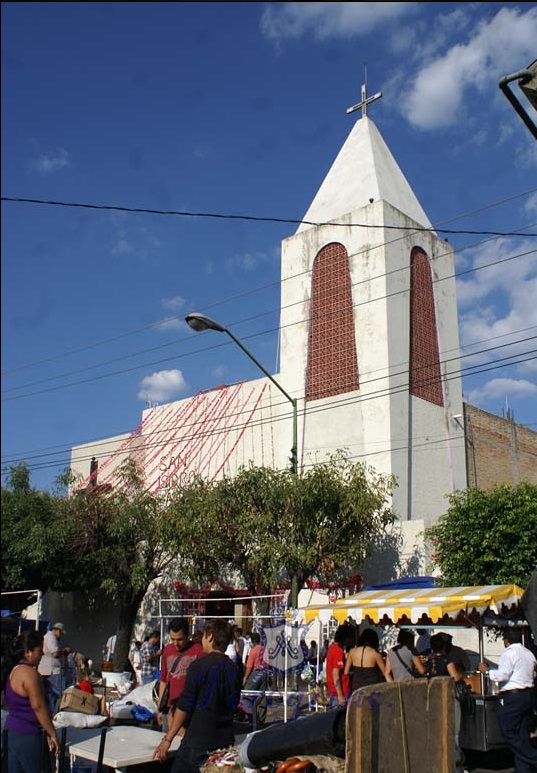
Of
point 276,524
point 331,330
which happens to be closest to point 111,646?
point 276,524

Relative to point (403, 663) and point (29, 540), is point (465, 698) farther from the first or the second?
point (29, 540)

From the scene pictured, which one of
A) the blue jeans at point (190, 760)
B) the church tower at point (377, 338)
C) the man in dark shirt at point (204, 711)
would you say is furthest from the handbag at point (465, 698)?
the church tower at point (377, 338)

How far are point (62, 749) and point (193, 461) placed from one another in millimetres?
21084

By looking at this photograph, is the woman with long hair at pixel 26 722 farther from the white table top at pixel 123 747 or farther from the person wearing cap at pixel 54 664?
the person wearing cap at pixel 54 664

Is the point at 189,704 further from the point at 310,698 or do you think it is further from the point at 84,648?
the point at 84,648

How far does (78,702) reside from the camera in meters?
10.9

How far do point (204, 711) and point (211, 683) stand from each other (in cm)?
21

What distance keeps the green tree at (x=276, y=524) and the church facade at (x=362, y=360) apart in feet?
6.40

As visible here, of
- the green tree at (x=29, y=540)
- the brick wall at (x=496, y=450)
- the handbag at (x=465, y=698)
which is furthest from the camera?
the brick wall at (x=496, y=450)

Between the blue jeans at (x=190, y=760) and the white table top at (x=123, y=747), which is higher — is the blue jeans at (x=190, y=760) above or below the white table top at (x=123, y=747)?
above

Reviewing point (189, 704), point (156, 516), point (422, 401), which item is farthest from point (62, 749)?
point (422, 401)

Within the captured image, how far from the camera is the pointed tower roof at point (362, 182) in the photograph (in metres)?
26.4

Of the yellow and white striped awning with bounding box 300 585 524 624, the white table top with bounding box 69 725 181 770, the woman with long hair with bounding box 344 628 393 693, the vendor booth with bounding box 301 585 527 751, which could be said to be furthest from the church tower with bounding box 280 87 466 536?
the white table top with bounding box 69 725 181 770

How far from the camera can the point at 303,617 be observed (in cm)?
1287
